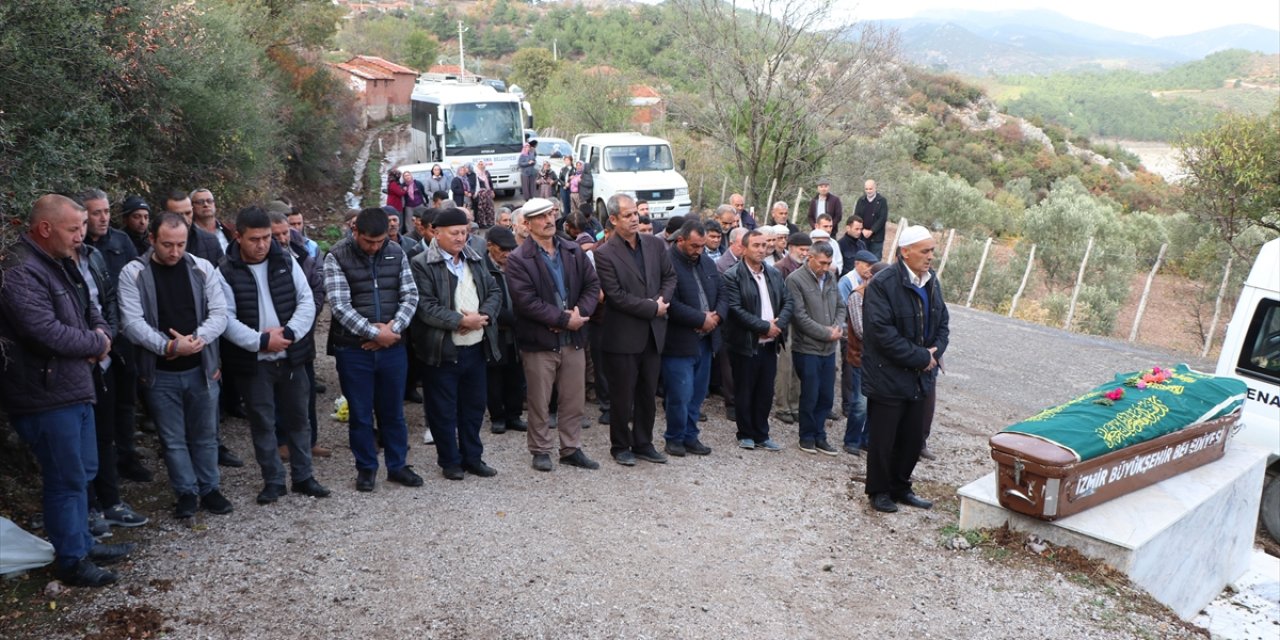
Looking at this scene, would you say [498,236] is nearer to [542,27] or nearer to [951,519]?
[951,519]

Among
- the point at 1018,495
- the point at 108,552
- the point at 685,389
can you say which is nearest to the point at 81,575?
the point at 108,552

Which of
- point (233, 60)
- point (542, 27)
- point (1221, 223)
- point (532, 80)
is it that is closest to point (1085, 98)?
point (542, 27)

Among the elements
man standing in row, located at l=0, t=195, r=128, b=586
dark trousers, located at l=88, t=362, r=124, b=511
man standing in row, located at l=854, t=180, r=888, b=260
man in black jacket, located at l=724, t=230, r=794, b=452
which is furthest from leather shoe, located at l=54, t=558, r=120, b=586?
man standing in row, located at l=854, t=180, r=888, b=260

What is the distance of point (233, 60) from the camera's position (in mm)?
12664

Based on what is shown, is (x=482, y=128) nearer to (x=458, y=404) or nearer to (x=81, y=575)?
(x=458, y=404)

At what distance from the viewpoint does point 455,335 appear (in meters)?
6.01

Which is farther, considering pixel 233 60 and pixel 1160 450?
pixel 233 60

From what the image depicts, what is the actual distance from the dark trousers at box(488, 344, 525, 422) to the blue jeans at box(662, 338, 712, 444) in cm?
129

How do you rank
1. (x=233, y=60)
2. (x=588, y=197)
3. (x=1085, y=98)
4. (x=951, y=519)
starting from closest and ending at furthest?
(x=951, y=519) → (x=233, y=60) → (x=588, y=197) → (x=1085, y=98)

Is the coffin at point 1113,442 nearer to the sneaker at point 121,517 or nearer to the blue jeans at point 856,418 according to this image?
the blue jeans at point 856,418

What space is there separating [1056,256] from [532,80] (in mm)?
43563

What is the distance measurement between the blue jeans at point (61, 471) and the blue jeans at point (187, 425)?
656 millimetres

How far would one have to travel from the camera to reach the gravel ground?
4500mm

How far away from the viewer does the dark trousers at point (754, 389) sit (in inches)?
292
